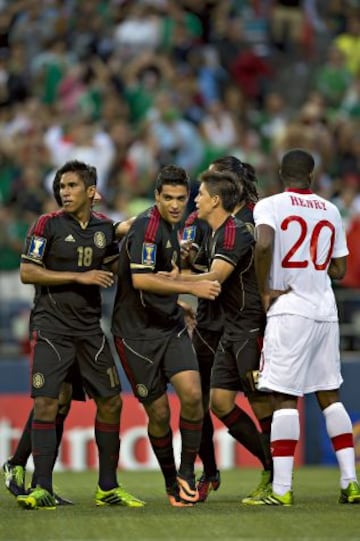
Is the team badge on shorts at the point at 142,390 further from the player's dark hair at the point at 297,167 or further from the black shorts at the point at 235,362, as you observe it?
the player's dark hair at the point at 297,167

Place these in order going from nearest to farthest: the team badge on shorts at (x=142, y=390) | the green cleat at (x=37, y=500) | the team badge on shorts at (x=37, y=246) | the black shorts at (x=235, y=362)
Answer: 1. the green cleat at (x=37, y=500)
2. the team badge on shorts at (x=37, y=246)
3. the team badge on shorts at (x=142, y=390)
4. the black shorts at (x=235, y=362)

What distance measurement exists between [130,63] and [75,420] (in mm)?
6163

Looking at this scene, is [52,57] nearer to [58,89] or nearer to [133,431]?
[58,89]

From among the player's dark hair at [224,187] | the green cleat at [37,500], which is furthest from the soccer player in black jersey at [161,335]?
the green cleat at [37,500]

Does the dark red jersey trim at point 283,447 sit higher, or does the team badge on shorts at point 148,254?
the team badge on shorts at point 148,254

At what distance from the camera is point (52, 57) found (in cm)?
1952

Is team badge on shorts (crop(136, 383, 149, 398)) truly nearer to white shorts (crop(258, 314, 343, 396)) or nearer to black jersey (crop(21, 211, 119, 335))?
black jersey (crop(21, 211, 119, 335))

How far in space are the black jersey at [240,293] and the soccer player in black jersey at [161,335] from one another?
0.35 metres

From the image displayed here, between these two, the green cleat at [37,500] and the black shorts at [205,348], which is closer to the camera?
the green cleat at [37,500]

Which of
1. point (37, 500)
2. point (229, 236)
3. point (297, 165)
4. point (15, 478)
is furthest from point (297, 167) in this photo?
point (15, 478)

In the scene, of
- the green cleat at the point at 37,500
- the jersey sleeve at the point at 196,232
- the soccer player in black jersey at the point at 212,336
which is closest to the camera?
the green cleat at the point at 37,500

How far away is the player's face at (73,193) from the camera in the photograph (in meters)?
9.61

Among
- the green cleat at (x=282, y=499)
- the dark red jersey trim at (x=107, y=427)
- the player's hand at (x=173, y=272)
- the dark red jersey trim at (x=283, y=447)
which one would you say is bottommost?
the green cleat at (x=282, y=499)

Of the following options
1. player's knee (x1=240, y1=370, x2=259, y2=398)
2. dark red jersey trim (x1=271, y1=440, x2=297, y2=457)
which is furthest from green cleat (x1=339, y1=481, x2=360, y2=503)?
player's knee (x1=240, y1=370, x2=259, y2=398)
